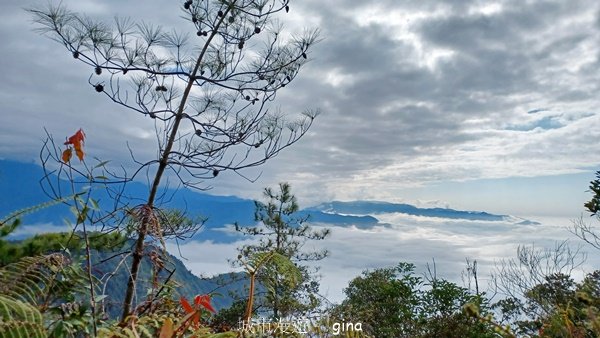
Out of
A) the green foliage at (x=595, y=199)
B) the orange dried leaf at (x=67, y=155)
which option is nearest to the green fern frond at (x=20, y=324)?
the orange dried leaf at (x=67, y=155)

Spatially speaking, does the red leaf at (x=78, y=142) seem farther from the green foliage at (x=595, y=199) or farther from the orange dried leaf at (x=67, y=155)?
the green foliage at (x=595, y=199)

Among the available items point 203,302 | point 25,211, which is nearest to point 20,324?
point 203,302

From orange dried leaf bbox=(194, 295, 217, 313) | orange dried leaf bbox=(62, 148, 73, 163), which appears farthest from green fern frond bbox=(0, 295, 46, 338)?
orange dried leaf bbox=(62, 148, 73, 163)

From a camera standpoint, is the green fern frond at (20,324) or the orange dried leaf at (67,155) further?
the orange dried leaf at (67,155)

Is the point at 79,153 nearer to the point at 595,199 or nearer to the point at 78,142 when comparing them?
the point at 78,142

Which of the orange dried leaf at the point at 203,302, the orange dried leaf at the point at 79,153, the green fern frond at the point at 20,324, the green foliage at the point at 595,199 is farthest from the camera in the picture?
the green foliage at the point at 595,199

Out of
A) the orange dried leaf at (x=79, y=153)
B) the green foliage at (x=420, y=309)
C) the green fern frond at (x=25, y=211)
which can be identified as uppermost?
the orange dried leaf at (x=79, y=153)

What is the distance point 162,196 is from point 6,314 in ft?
6.18

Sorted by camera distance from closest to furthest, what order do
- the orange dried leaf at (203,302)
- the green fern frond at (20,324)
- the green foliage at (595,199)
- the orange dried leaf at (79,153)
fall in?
the green fern frond at (20,324) < the orange dried leaf at (203,302) < the orange dried leaf at (79,153) < the green foliage at (595,199)

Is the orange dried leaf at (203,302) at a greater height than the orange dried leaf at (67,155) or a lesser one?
lesser

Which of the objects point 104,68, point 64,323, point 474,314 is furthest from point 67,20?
point 474,314

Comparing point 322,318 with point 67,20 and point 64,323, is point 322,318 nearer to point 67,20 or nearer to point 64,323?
point 64,323

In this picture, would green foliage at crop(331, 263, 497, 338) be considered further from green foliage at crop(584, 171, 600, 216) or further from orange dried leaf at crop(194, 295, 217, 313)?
orange dried leaf at crop(194, 295, 217, 313)

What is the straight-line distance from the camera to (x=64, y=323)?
116cm
